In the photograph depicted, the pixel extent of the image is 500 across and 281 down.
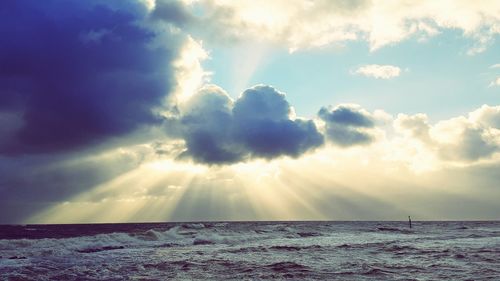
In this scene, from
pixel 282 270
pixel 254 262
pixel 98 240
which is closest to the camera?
pixel 282 270

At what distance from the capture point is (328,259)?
3123 cm

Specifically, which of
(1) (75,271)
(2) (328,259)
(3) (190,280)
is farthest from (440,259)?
(1) (75,271)

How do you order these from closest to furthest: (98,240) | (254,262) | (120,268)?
1. (120,268)
2. (254,262)
3. (98,240)

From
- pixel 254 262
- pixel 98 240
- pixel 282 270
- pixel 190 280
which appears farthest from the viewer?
pixel 98 240

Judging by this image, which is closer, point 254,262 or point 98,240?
point 254,262

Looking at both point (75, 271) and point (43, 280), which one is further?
point (75, 271)

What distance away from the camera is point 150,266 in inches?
1109

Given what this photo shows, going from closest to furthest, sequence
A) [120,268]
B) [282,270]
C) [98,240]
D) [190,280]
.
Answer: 1. [190,280]
2. [282,270]
3. [120,268]
4. [98,240]

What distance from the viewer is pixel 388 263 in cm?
2805

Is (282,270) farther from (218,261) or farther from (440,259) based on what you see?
(440,259)

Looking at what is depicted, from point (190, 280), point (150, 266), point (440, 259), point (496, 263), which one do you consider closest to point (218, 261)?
point (150, 266)

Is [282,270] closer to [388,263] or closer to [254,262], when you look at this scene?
[254,262]

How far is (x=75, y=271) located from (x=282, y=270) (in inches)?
486

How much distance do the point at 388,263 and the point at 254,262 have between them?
8768mm
